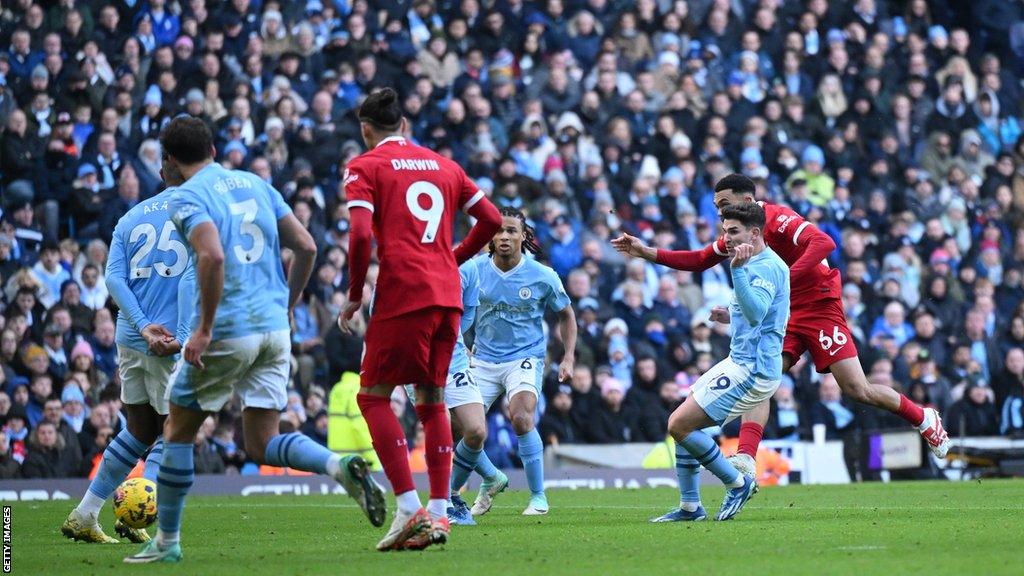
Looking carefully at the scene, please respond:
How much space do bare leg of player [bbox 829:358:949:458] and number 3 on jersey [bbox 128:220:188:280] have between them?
19.4 feet

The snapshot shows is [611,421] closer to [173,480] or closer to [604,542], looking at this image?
[604,542]

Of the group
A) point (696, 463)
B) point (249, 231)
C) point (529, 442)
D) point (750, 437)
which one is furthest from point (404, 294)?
point (529, 442)

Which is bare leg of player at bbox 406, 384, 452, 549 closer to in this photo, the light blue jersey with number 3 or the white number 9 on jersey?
the white number 9 on jersey

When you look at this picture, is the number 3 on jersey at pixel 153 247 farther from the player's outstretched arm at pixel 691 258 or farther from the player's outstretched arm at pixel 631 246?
the player's outstretched arm at pixel 691 258

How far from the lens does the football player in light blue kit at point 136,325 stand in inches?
394

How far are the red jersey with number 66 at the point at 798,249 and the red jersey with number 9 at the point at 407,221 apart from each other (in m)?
4.86

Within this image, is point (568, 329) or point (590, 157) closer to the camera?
point (568, 329)

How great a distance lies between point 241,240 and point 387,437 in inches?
53.4

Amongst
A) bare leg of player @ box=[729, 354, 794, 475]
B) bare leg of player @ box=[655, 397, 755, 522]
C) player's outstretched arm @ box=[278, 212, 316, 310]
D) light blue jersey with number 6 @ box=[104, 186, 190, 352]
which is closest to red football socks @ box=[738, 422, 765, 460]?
bare leg of player @ box=[729, 354, 794, 475]

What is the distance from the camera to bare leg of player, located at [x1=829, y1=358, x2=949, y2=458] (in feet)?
44.3

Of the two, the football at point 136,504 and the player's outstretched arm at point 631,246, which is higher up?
the player's outstretched arm at point 631,246

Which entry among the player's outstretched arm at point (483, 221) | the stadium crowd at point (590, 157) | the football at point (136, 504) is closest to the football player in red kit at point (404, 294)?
the player's outstretched arm at point (483, 221)

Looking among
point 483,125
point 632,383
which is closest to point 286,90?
point 483,125

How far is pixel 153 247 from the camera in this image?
1025 centimetres
